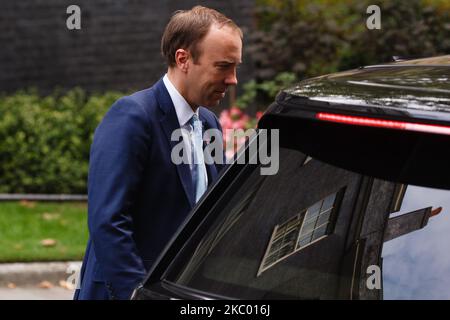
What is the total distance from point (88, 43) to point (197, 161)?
29.2 ft

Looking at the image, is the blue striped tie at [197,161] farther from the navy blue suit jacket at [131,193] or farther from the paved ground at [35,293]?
the paved ground at [35,293]

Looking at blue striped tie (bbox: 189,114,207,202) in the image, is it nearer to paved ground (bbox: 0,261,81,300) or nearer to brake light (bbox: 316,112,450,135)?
brake light (bbox: 316,112,450,135)

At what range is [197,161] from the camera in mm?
3777

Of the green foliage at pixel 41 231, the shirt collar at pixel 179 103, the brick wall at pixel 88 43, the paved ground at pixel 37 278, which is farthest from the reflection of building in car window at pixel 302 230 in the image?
the brick wall at pixel 88 43

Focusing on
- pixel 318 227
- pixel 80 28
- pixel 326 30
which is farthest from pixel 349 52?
pixel 318 227

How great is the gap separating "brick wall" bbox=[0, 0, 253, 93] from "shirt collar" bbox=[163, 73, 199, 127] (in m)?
8.55

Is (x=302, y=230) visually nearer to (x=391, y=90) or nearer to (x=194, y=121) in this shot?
(x=391, y=90)

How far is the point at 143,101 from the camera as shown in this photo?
12.1ft

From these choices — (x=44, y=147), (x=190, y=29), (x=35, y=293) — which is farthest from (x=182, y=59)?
(x=44, y=147)

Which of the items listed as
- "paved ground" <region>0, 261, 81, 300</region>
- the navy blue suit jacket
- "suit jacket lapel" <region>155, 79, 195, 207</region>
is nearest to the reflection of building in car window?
the navy blue suit jacket

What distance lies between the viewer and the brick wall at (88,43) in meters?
12.2

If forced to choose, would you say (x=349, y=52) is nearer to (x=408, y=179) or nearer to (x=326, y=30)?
(x=326, y=30)

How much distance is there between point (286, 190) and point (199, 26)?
95 cm

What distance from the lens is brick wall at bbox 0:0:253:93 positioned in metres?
12.2
